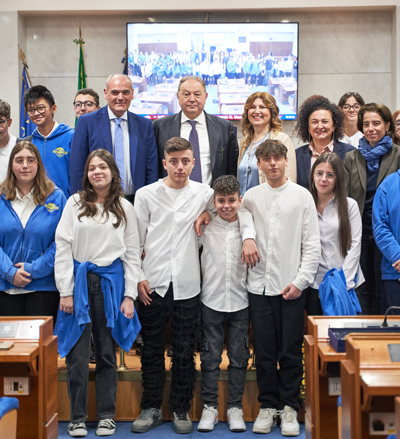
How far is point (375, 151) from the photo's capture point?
3.44 meters

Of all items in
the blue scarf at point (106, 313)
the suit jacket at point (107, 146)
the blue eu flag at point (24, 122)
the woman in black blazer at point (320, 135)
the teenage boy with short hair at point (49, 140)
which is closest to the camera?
the blue scarf at point (106, 313)

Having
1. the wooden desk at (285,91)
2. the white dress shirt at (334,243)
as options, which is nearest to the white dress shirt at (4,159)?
the white dress shirt at (334,243)

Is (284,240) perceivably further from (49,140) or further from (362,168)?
(49,140)

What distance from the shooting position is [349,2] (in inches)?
240

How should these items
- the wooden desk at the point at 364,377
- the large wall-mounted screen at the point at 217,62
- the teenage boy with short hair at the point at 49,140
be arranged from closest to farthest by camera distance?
the wooden desk at the point at 364,377, the teenage boy with short hair at the point at 49,140, the large wall-mounted screen at the point at 217,62

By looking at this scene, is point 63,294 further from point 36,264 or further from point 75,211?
point 75,211

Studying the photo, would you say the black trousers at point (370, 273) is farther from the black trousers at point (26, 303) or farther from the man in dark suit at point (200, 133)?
the black trousers at point (26, 303)

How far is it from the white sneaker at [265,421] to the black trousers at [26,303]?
1.35 meters

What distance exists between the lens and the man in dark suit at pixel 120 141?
339cm

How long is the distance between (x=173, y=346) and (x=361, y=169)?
1.64 m

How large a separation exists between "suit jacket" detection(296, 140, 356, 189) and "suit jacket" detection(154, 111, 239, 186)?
1.40ft

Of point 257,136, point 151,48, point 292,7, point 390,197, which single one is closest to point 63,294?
point 257,136

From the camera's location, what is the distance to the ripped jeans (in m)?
3.12

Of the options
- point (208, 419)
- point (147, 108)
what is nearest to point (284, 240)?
point (208, 419)
